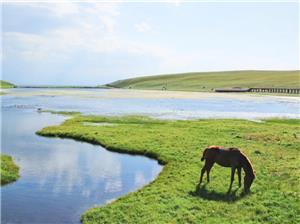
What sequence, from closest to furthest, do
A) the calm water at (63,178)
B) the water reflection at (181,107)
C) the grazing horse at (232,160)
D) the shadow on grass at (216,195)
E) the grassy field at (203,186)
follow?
the grassy field at (203,186), the calm water at (63,178), the shadow on grass at (216,195), the grazing horse at (232,160), the water reflection at (181,107)

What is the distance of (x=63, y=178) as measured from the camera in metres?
24.5

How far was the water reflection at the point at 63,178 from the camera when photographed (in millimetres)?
18938

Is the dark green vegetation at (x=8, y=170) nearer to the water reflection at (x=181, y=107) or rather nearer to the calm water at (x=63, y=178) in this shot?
the calm water at (x=63, y=178)

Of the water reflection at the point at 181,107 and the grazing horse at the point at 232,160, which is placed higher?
the water reflection at the point at 181,107

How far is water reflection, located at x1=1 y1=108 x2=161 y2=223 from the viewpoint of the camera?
18938mm

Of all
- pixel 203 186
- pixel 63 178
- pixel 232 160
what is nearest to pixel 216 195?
pixel 203 186

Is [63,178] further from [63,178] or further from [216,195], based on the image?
[216,195]

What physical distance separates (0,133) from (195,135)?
21.3 m

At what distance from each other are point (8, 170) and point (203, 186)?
1274 cm

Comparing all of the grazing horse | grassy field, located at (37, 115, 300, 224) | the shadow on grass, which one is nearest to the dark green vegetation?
grassy field, located at (37, 115, 300, 224)

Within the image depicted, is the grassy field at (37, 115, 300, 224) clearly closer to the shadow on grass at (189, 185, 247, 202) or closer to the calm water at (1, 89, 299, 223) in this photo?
the shadow on grass at (189, 185, 247, 202)

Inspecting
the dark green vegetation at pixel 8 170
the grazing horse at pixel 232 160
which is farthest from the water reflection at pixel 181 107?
the grazing horse at pixel 232 160

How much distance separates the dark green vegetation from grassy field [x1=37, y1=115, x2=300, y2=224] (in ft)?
25.8

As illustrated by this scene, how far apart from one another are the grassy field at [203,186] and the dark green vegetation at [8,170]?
7.87m
